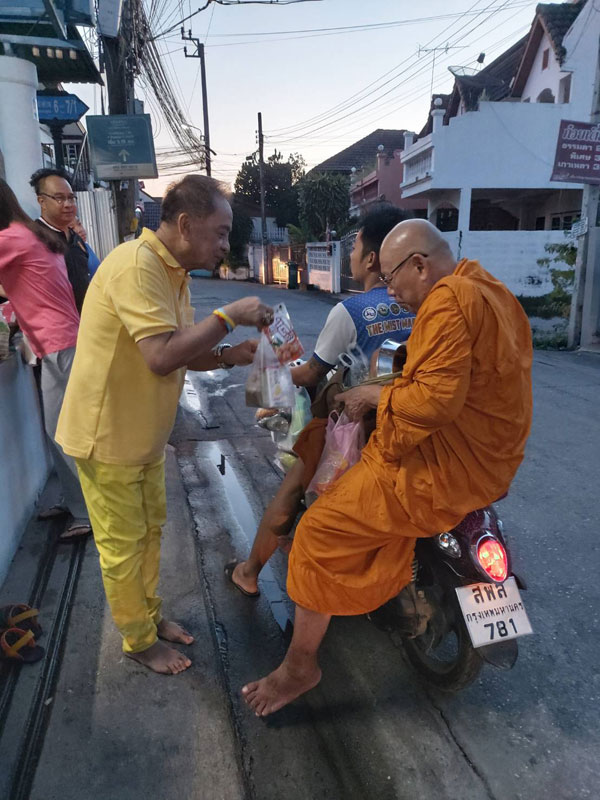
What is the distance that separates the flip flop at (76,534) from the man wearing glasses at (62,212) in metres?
1.32

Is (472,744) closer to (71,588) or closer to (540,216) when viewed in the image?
(71,588)

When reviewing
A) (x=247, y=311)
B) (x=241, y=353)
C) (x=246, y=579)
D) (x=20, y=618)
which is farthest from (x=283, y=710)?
(x=247, y=311)

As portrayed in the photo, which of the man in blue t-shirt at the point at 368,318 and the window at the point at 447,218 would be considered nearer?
the man in blue t-shirt at the point at 368,318

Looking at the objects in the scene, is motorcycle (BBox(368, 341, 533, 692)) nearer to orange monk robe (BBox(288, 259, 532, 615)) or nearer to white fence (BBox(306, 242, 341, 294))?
orange monk robe (BBox(288, 259, 532, 615))

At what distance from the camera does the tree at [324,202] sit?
24.1 metres

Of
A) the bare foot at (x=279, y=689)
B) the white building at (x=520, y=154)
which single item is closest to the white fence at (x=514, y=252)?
the white building at (x=520, y=154)

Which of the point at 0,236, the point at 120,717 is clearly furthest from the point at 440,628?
the point at 0,236

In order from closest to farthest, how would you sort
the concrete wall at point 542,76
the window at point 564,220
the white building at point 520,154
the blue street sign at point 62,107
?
the blue street sign at point 62,107, the white building at point 520,154, the window at point 564,220, the concrete wall at point 542,76

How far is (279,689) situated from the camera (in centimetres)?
213

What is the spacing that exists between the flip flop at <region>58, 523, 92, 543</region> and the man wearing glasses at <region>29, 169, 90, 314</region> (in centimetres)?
132

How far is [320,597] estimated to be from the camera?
1942 mm

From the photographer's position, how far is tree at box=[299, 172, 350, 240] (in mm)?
24141

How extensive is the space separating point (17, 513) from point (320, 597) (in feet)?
6.69

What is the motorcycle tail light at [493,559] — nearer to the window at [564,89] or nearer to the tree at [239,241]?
the window at [564,89]
